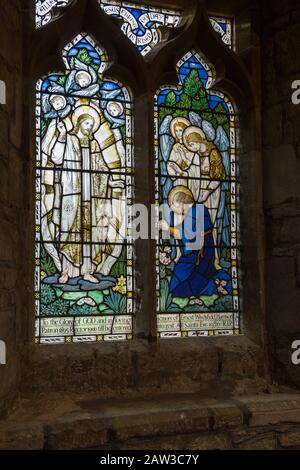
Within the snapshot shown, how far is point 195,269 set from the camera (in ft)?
12.2

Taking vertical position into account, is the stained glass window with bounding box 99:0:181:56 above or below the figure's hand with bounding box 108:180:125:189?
above

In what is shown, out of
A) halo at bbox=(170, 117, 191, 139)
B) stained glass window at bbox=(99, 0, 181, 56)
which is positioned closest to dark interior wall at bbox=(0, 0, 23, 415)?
stained glass window at bbox=(99, 0, 181, 56)

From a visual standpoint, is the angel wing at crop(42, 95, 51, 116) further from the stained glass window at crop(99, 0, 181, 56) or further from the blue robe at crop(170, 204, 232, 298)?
the blue robe at crop(170, 204, 232, 298)

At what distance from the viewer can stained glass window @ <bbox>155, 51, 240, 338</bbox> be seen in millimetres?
3668

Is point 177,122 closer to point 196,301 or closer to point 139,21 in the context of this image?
point 139,21

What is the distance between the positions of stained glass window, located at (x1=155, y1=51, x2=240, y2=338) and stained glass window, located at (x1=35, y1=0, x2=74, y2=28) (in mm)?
789

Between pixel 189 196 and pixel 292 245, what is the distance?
70 centimetres

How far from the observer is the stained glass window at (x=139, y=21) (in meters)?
3.73

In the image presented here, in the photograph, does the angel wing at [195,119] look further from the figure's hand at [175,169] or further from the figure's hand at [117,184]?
the figure's hand at [117,184]

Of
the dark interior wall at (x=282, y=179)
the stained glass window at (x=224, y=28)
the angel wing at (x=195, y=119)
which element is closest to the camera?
the dark interior wall at (x=282, y=179)

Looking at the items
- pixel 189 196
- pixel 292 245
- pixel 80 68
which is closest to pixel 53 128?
pixel 80 68

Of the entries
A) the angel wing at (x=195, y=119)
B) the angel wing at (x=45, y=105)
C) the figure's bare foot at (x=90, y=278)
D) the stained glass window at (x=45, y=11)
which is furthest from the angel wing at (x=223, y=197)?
the stained glass window at (x=45, y=11)

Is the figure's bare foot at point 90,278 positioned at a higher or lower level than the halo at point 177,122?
lower

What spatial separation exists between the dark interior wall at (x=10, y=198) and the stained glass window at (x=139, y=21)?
0.73 m
